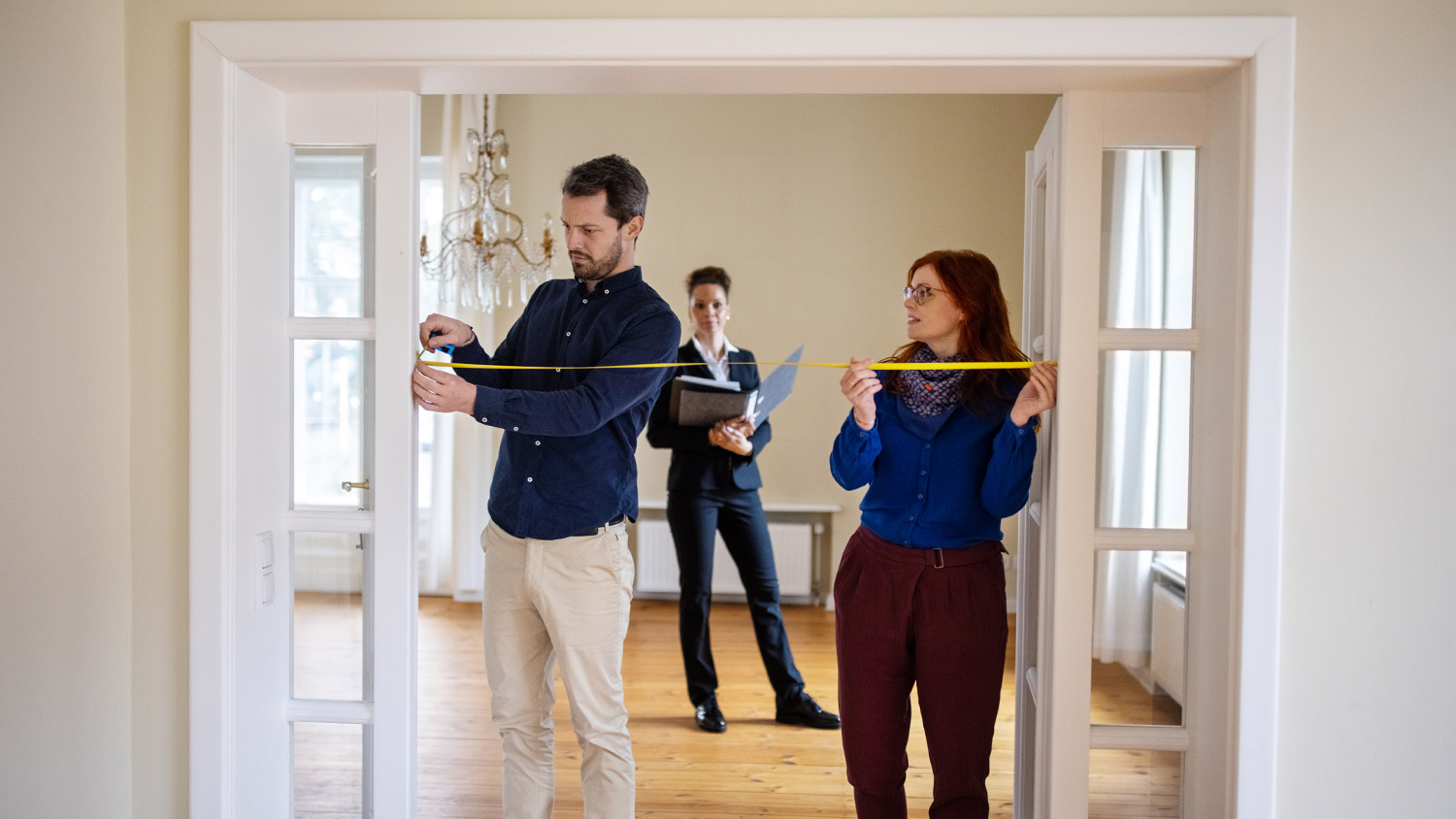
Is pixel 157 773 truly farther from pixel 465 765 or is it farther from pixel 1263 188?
pixel 1263 188

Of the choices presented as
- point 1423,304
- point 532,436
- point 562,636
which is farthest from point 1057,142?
point 562,636

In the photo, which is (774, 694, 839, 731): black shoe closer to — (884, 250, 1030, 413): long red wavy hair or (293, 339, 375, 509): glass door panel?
(884, 250, 1030, 413): long red wavy hair

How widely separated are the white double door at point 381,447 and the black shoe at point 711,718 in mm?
1585

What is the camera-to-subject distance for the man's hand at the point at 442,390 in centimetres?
177

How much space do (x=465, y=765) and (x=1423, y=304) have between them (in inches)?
108

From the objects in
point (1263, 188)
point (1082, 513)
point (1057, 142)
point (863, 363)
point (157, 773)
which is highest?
point (1057, 142)

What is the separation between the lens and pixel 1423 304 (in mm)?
1571

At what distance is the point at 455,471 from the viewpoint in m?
5.20

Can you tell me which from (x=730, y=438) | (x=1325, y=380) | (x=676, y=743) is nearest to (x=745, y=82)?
(x=1325, y=380)

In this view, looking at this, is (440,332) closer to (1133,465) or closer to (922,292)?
(922,292)

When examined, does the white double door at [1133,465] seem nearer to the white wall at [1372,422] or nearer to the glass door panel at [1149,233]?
the glass door panel at [1149,233]

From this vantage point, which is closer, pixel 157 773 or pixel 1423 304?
pixel 1423 304

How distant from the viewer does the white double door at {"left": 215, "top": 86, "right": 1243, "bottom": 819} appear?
171 centimetres

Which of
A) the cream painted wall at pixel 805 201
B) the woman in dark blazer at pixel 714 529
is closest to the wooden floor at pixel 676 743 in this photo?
the woman in dark blazer at pixel 714 529
